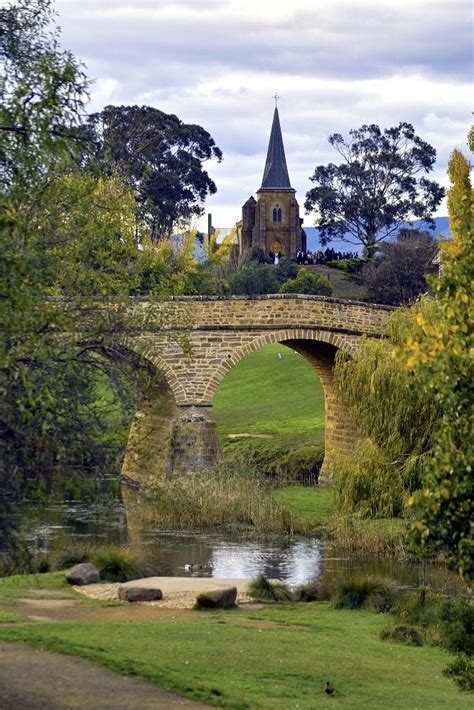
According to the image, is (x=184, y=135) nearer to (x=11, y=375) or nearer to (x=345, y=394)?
(x=345, y=394)

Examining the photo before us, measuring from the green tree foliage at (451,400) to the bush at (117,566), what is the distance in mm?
9701

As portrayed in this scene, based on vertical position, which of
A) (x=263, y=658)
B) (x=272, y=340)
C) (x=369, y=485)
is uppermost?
(x=272, y=340)

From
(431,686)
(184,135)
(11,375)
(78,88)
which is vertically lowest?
(431,686)

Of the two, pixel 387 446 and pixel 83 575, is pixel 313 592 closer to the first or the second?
pixel 83 575

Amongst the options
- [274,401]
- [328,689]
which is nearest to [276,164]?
[274,401]

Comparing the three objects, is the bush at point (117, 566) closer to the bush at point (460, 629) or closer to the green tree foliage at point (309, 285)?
the bush at point (460, 629)

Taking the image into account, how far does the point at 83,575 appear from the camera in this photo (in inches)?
830

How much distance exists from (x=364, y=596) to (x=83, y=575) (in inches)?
156

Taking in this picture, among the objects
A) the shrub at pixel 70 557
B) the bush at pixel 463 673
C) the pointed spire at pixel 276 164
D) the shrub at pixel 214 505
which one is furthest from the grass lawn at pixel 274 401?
the pointed spire at pixel 276 164

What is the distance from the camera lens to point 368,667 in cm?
1570

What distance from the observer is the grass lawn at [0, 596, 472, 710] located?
14.0 m

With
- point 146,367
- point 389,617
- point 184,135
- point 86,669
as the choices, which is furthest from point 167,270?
point 184,135

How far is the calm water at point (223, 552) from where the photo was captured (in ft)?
82.1

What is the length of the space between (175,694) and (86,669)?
1.11 metres
